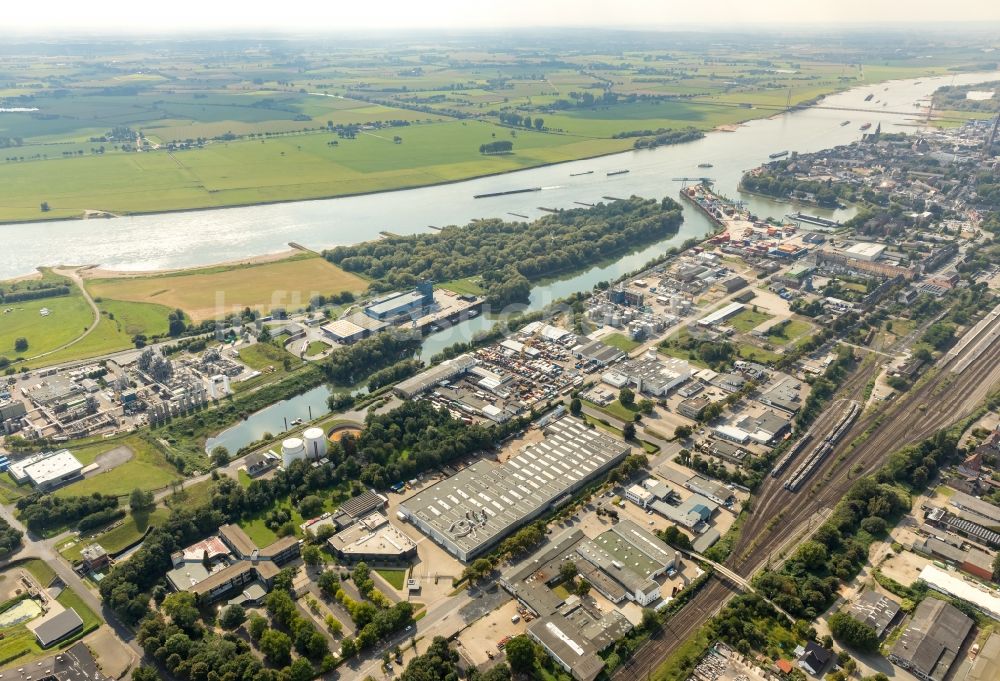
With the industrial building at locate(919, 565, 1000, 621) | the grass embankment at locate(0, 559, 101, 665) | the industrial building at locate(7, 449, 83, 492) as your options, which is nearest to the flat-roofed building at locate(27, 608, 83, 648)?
the grass embankment at locate(0, 559, 101, 665)

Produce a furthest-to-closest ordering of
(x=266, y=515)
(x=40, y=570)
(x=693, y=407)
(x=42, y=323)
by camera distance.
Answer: (x=42, y=323) < (x=693, y=407) < (x=266, y=515) < (x=40, y=570)

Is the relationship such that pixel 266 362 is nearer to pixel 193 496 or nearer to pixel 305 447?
pixel 305 447

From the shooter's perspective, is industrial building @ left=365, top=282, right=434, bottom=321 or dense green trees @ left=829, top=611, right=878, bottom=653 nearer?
dense green trees @ left=829, top=611, right=878, bottom=653

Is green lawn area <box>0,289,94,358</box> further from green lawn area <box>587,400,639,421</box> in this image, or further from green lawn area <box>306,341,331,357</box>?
green lawn area <box>587,400,639,421</box>

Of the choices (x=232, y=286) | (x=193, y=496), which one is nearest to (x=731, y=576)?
(x=193, y=496)

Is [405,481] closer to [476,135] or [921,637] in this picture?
[921,637]
